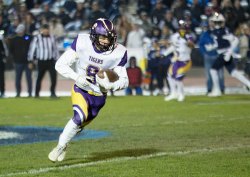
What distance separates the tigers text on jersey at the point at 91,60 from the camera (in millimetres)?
7820

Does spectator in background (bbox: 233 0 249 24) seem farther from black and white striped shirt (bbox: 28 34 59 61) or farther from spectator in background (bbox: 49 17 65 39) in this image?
black and white striped shirt (bbox: 28 34 59 61)

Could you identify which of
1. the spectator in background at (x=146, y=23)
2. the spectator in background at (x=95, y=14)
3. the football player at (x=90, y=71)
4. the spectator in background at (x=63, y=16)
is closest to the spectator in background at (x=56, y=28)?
Result: the spectator in background at (x=63, y=16)

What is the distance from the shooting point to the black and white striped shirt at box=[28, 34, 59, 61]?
57.8 ft

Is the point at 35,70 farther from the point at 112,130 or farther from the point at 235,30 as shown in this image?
the point at 112,130

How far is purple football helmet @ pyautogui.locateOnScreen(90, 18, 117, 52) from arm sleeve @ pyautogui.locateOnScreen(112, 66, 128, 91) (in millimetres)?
243

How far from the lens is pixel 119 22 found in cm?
2144

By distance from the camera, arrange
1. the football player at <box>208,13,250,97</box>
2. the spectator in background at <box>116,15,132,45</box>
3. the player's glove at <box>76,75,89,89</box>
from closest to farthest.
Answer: the player's glove at <box>76,75,89,89</box>, the football player at <box>208,13,250,97</box>, the spectator in background at <box>116,15,132,45</box>

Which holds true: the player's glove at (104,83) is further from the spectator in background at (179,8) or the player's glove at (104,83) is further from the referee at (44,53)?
the spectator in background at (179,8)

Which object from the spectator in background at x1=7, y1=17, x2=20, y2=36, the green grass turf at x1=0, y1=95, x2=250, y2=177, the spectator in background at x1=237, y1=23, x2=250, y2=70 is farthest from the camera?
the spectator in background at x1=237, y1=23, x2=250, y2=70

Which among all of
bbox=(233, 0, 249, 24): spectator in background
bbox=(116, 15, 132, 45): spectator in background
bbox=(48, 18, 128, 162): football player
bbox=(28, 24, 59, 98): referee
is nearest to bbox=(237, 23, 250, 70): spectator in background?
bbox=(233, 0, 249, 24): spectator in background

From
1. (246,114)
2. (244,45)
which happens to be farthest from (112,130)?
(244,45)

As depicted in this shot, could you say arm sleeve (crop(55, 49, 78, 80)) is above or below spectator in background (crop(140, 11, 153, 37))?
above

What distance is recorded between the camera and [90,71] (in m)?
7.87

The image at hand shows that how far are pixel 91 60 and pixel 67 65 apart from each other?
27 centimetres
